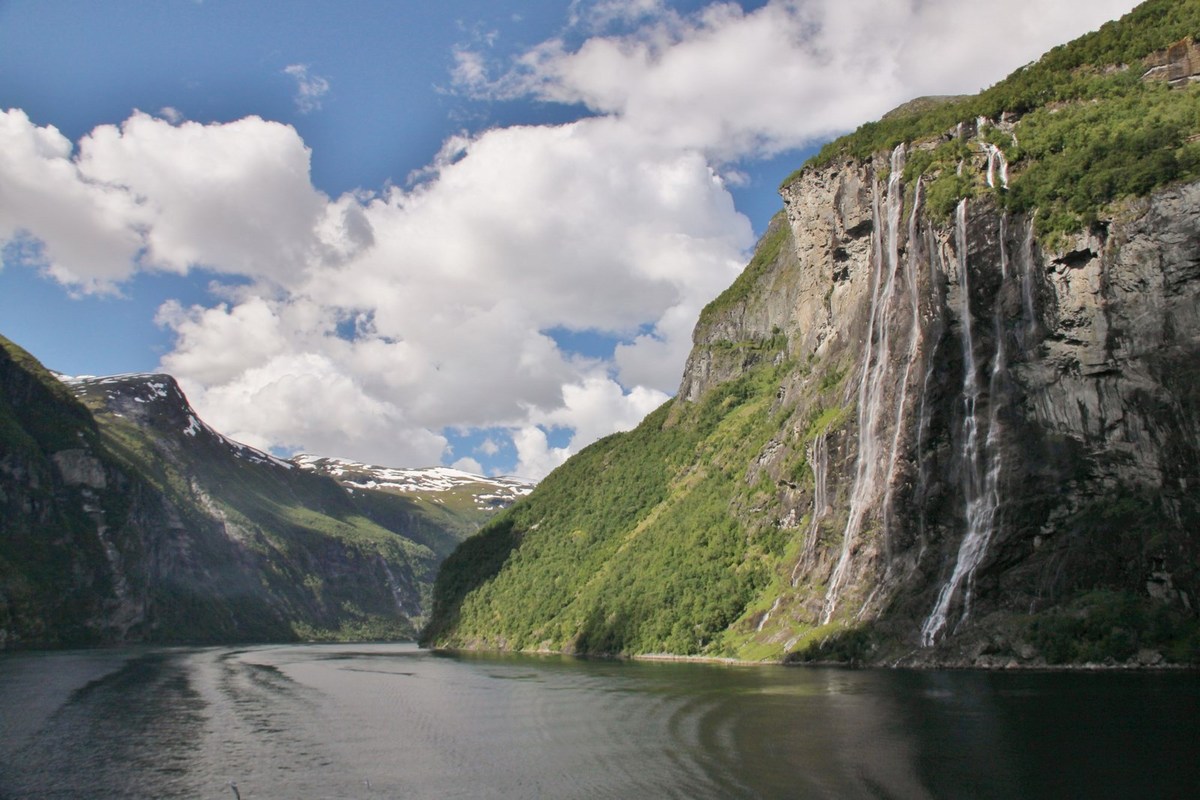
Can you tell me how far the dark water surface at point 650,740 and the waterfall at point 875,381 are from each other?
53.3ft

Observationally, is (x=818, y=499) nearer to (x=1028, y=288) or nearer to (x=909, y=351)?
(x=909, y=351)

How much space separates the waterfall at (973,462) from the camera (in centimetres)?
7038

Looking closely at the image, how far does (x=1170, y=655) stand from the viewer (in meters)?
56.6

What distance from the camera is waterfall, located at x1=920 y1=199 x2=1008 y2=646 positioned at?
70375 mm

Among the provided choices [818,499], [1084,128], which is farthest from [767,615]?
[1084,128]

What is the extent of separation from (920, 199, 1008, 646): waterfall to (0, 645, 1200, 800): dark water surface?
9.67 m

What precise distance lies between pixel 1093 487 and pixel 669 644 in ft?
186

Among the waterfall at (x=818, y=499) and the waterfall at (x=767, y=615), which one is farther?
the waterfall at (x=767, y=615)

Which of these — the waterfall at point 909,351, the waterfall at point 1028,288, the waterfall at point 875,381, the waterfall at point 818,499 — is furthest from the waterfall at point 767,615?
the waterfall at point 1028,288

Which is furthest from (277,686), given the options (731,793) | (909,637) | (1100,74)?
(1100,74)

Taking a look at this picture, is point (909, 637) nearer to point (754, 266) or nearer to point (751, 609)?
point (751, 609)

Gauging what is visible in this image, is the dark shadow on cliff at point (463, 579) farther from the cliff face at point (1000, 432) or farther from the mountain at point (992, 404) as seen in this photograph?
the cliff face at point (1000, 432)

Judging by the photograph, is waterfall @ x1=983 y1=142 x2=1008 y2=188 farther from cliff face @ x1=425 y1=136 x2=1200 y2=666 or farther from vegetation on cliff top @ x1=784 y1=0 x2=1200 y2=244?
vegetation on cliff top @ x1=784 y1=0 x2=1200 y2=244

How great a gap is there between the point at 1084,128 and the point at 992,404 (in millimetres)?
29232
